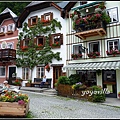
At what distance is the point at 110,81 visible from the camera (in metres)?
→ 13.9

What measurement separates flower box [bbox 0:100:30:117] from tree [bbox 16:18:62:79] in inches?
430

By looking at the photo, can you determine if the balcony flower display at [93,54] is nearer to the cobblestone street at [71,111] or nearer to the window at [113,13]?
the window at [113,13]

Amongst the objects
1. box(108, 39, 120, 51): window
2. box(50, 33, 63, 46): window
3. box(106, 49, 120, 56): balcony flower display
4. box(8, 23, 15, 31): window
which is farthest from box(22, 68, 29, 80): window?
box(108, 39, 120, 51): window

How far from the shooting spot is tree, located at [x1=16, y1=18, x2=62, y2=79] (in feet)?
58.2

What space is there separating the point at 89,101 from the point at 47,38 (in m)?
9.83

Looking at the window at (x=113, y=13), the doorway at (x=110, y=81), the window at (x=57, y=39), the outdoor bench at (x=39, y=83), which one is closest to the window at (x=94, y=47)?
the doorway at (x=110, y=81)

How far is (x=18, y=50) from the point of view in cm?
2031

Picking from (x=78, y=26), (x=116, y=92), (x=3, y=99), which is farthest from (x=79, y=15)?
(x=3, y=99)

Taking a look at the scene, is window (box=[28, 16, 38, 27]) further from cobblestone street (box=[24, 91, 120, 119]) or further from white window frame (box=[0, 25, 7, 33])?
cobblestone street (box=[24, 91, 120, 119])

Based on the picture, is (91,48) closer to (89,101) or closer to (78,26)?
(78,26)

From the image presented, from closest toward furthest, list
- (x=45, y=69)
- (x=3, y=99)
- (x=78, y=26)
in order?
(x=3, y=99) < (x=78, y=26) < (x=45, y=69)

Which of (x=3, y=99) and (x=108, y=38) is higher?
(x=108, y=38)

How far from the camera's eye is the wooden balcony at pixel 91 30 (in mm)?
13629

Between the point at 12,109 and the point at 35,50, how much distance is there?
510 inches
